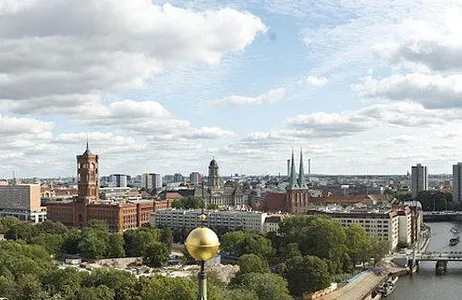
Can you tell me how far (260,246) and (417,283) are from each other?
1159 centimetres

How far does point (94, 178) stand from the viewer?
7806 cm

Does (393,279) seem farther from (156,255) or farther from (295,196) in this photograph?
(295,196)

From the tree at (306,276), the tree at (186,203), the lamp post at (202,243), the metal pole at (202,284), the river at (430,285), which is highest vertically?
the lamp post at (202,243)

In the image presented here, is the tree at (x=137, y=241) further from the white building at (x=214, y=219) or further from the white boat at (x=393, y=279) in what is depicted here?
the white boat at (x=393, y=279)

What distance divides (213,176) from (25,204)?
35.7 meters

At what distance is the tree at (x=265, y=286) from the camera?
104ft

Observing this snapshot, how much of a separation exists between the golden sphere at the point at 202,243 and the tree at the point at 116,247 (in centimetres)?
4570

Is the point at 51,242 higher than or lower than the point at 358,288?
higher

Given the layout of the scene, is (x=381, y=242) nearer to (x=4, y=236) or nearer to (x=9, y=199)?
(x=4, y=236)

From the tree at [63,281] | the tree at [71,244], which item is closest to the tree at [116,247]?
the tree at [71,244]

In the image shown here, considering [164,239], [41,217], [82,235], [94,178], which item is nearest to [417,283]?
[164,239]

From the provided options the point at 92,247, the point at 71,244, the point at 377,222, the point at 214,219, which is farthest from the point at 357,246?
the point at 214,219

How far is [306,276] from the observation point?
37781 mm

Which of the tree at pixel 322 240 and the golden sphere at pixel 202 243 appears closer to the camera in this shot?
the golden sphere at pixel 202 243
